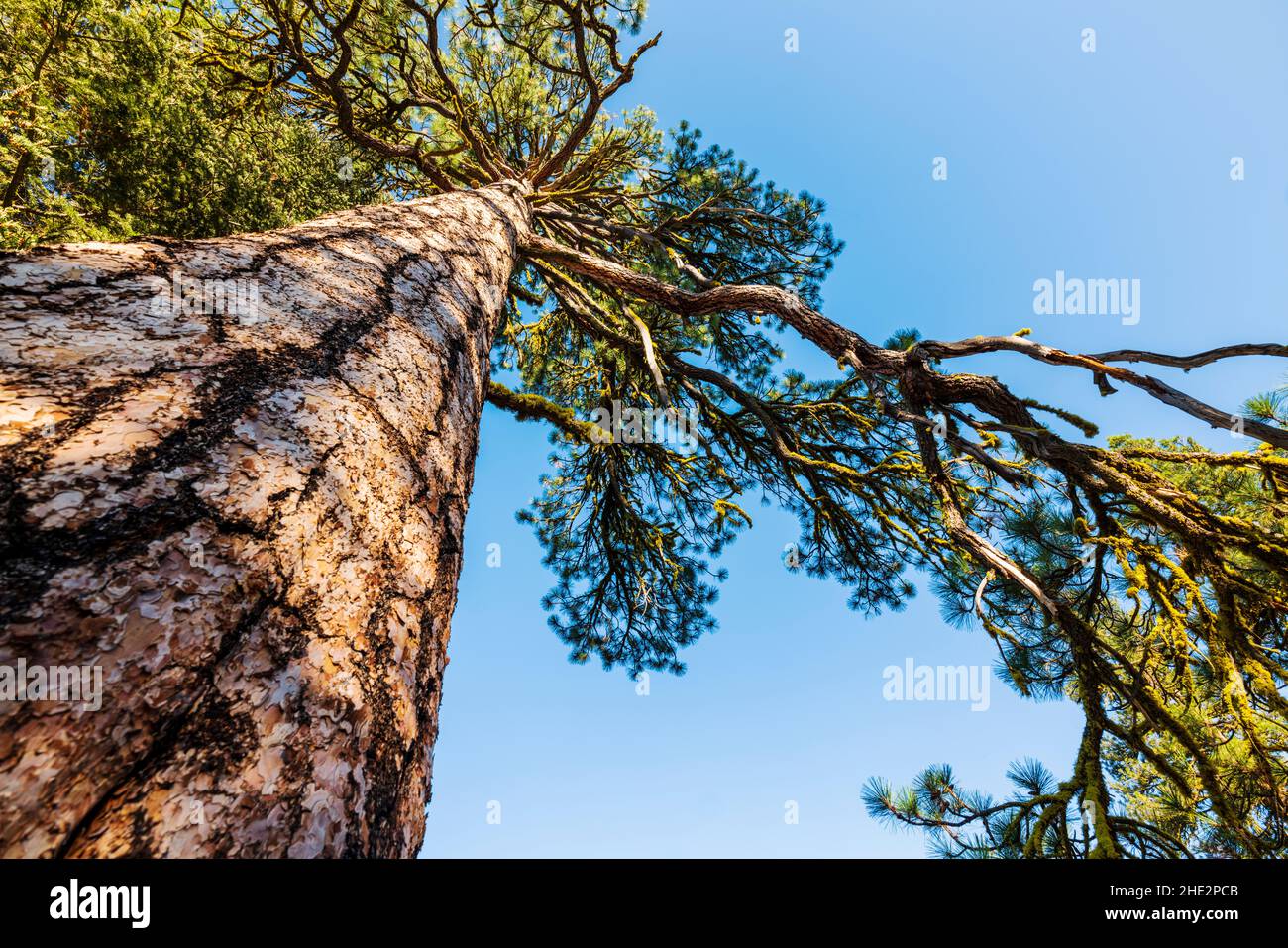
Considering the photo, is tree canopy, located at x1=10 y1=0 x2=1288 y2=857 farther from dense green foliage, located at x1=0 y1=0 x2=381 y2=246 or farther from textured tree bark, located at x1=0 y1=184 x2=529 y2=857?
textured tree bark, located at x1=0 y1=184 x2=529 y2=857

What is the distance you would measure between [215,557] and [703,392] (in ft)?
14.2

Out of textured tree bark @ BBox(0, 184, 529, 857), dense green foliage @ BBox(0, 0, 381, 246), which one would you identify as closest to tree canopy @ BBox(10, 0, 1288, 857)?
dense green foliage @ BBox(0, 0, 381, 246)

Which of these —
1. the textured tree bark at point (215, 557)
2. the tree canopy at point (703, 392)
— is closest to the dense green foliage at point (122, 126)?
the tree canopy at point (703, 392)

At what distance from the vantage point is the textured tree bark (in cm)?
47

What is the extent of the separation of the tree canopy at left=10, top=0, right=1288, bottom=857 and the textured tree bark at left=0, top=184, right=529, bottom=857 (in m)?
2.05

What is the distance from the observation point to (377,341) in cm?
118

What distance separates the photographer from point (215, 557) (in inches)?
24.4

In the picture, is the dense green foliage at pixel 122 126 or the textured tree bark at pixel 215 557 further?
the dense green foliage at pixel 122 126

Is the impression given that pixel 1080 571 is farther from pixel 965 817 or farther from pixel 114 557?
pixel 114 557

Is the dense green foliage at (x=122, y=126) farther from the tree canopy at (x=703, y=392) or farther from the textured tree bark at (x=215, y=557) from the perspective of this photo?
the textured tree bark at (x=215, y=557)

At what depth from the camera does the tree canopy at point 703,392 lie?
83.3 inches

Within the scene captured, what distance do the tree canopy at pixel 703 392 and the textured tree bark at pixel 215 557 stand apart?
2045 millimetres

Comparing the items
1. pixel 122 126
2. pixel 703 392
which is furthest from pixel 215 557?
pixel 122 126

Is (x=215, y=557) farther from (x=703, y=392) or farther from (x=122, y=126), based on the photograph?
(x=122, y=126)
